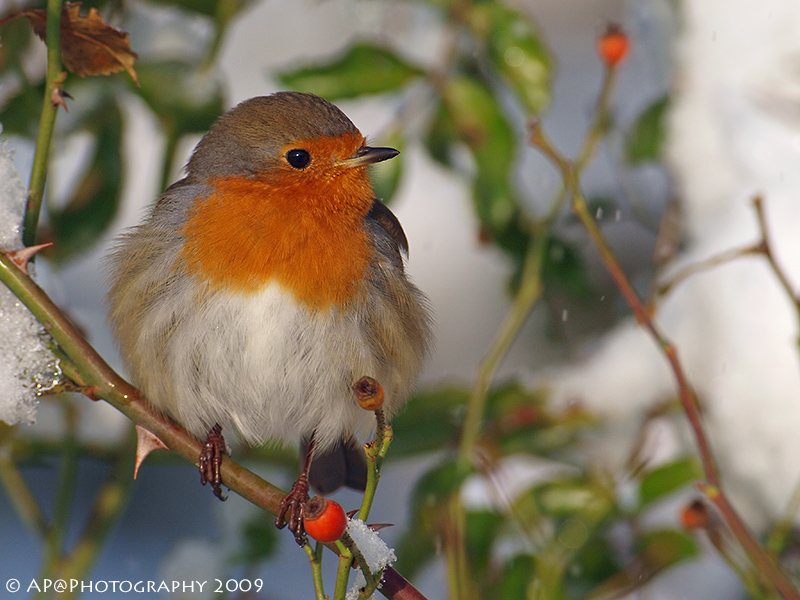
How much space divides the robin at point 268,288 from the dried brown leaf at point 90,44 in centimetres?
42

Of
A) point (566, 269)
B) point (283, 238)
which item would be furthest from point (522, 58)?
point (283, 238)

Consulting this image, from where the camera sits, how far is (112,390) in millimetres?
1142

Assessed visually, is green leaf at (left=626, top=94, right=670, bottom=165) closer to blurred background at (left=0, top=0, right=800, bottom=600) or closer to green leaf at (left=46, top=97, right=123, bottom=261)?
blurred background at (left=0, top=0, right=800, bottom=600)

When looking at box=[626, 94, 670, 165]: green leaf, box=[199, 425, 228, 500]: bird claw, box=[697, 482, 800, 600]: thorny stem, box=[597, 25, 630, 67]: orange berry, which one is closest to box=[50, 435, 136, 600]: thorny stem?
box=[199, 425, 228, 500]: bird claw

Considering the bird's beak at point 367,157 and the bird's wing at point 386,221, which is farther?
the bird's wing at point 386,221

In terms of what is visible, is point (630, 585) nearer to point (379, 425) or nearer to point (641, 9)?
point (379, 425)

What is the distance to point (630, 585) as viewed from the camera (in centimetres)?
210

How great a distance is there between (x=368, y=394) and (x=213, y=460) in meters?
0.62

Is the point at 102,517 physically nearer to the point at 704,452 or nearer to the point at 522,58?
the point at 704,452

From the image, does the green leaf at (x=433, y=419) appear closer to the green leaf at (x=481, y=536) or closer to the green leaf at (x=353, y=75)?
the green leaf at (x=481, y=536)

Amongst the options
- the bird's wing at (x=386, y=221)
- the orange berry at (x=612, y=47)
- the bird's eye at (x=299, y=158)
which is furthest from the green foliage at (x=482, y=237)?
the bird's eye at (x=299, y=158)

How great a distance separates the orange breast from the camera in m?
1.60

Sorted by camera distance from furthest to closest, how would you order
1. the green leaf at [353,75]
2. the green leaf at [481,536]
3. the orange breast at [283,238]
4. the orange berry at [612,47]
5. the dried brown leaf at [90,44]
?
1. the green leaf at [353,75]
2. the green leaf at [481,536]
3. the orange berry at [612,47]
4. the orange breast at [283,238]
5. the dried brown leaf at [90,44]

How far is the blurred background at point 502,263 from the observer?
2182 millimetres
